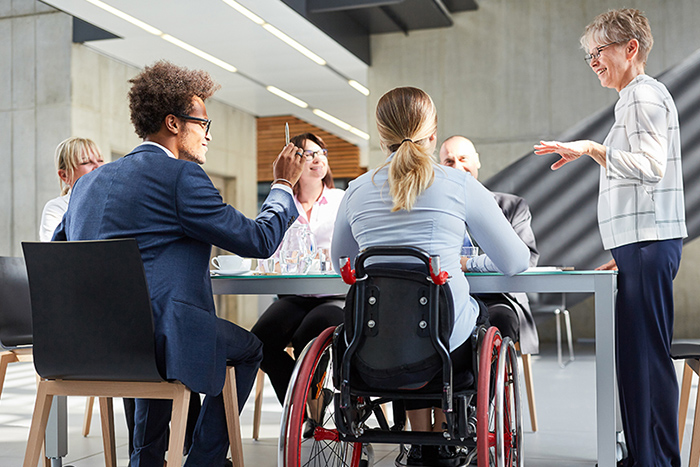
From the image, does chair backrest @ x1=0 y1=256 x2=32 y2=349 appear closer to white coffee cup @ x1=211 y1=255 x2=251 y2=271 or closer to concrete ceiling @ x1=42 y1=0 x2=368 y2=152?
white coffee cup @ x1=211 y1=255 x2=251 y2=271

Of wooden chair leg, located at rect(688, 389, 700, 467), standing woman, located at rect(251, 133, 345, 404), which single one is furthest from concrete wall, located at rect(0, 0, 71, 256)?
wooden chair leg, located at rect(688, 389, 700, 467)

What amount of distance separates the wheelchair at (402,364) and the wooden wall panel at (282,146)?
933 centimetres

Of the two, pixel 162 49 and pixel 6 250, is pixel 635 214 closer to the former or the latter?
pixel 162 49

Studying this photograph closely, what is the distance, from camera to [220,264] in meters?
2.31

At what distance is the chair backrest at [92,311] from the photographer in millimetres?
1688

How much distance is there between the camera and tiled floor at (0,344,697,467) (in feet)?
8.75

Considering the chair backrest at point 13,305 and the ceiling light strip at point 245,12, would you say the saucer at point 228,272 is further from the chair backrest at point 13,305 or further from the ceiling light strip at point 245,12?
the ceiling light strip at point 245,12

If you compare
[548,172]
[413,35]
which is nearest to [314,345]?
[548,172]

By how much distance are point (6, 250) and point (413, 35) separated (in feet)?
14.9

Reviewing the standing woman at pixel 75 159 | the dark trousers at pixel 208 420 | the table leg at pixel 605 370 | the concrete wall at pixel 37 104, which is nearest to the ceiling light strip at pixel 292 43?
the concrete wall at pixel 37 104

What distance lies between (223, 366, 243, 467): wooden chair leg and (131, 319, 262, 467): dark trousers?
16 mm

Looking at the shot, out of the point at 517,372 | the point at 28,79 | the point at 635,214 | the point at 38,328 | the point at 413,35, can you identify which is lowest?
the point at 517,372

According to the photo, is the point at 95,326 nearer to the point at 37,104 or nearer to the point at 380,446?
the point at 380,446

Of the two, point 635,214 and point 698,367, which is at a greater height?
point 635,214
